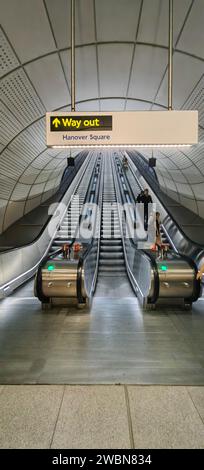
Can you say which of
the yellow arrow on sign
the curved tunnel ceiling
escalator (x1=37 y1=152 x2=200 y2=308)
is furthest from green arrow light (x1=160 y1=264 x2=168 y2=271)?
the curved tunnel ceiling

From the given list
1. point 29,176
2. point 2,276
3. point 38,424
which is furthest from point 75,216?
point 38,424

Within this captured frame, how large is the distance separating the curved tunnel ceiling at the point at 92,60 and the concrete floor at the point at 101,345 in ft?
13.7

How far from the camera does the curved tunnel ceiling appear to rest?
13.9 ft

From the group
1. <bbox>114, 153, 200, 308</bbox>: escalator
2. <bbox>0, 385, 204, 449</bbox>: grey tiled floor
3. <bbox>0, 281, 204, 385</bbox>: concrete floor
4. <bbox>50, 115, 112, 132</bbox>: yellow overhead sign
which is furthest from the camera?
<bbox>114, 153, 200, 308</bbox>: escalator

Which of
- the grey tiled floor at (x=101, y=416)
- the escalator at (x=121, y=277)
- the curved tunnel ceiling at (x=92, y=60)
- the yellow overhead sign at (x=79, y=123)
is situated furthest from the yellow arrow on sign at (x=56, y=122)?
the grey tiled floor at (x=101, y=416)

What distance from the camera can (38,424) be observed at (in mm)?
2301

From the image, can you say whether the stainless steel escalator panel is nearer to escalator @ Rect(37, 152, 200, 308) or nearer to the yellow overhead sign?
escalator @ Rect(37, 152, 200, 308)

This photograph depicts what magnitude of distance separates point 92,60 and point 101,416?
5.59 meters

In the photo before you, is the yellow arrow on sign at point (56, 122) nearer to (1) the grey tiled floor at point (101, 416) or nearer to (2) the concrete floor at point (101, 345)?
(2) the concrete floor at point (101, 345)

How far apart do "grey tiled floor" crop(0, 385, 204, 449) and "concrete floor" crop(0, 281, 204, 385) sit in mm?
200

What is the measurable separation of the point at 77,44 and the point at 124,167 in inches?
648

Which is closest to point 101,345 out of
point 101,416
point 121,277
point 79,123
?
point 101,416

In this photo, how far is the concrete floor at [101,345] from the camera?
3.09 meters

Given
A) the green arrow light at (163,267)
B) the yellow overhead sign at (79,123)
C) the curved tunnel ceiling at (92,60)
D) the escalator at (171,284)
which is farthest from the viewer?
the green arrow light at (163,267)
